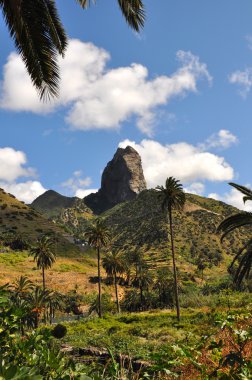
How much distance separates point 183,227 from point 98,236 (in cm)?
9779

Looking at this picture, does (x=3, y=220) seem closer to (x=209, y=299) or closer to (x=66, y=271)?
(x=66, y=271)

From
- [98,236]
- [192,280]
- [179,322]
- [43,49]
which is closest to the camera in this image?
[43,49]

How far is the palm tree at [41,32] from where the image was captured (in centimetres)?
836

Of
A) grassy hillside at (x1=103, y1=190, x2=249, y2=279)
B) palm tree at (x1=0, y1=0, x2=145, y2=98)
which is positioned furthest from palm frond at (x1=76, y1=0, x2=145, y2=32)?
grassy hillside at (x1=103, y1=190, x2=249, y2=279)

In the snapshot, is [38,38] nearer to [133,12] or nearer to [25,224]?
[133,12]

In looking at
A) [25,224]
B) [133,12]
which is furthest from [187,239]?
[133,12]

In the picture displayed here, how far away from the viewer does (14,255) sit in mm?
108188

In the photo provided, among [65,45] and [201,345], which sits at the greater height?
[65,45]

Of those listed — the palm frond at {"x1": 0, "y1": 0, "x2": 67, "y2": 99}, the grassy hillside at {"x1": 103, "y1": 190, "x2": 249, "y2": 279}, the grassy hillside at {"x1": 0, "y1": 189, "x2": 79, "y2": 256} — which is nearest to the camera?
the palm frond at {"x1": 0, "y1": 0, "x2": 67, "y2": 99}

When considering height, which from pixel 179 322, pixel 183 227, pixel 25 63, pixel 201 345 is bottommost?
pixel 179 322

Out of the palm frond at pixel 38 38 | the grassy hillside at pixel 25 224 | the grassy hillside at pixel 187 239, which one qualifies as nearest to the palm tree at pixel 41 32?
the palm frond at pixel 38 38

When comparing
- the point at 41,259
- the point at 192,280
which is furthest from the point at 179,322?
the point at 192,280

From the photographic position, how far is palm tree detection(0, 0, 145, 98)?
836cm

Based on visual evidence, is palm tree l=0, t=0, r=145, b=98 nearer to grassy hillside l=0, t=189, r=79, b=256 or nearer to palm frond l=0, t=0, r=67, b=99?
palm frond l=0, t=0, r=67, b=99
